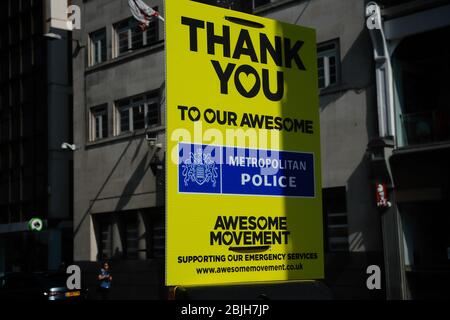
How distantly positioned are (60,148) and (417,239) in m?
19.7

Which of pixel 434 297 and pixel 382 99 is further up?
pixel 382 99

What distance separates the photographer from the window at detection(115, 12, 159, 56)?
26.7m

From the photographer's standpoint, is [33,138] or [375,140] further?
[33,138]

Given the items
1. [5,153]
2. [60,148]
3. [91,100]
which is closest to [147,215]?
[91,100]

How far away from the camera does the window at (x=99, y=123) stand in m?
29.0

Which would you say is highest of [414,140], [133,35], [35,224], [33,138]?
[133,35]

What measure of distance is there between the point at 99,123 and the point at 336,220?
13194 mm

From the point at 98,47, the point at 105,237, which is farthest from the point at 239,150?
the point at 98,47

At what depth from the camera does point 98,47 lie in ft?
97.5

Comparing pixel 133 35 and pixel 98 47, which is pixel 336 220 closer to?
pixel 133 35

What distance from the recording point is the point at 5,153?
3684cm

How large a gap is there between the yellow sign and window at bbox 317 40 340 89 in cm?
1636

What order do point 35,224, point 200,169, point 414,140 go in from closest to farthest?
point 200,169 < point 414,140 < point 35,224
